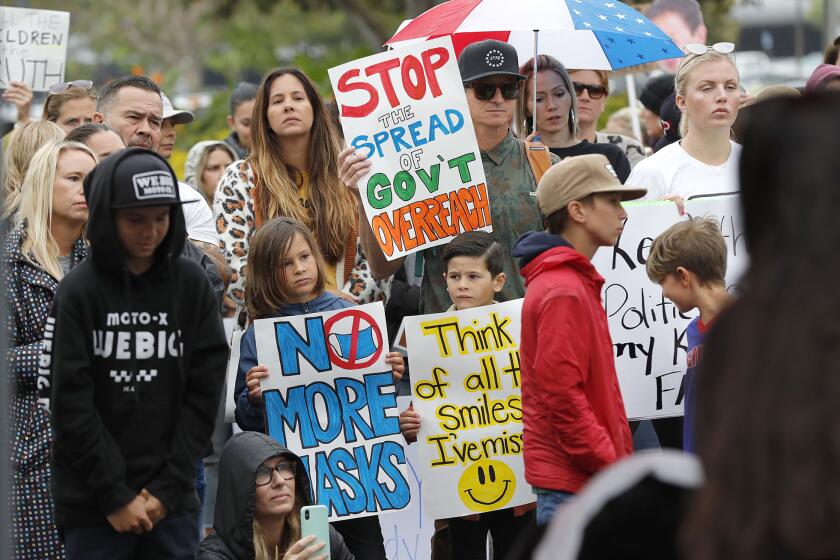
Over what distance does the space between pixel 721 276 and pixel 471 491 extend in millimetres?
1340

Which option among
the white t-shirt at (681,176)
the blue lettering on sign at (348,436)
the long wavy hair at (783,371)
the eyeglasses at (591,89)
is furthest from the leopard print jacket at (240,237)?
the long wavy hair at (783,371)

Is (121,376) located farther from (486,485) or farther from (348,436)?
(486,485)

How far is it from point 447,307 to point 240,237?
3.17 ft

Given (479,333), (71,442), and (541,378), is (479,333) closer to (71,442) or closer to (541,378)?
(541,378)

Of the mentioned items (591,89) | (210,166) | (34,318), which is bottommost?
(34,318)

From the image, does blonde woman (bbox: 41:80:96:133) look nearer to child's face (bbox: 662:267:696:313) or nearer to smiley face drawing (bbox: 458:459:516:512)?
smiley face drawing (bbox: 458:459:516:512)

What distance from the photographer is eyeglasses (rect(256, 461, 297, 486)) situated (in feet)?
17.3

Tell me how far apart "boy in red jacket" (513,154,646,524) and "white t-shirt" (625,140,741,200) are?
142cm

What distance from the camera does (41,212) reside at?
17.5ft

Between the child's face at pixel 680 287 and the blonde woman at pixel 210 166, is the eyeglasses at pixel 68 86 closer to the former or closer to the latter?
the blonde woman at pixel 210 166

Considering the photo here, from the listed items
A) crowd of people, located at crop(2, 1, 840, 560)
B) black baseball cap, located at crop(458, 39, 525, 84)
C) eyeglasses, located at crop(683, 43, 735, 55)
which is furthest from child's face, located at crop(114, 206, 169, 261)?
eyeglasses, located at crop(683, 43, 735, 55)

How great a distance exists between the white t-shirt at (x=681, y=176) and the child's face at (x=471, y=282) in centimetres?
99

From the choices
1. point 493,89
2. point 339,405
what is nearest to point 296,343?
point 339,405

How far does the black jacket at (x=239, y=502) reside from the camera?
5.12m
